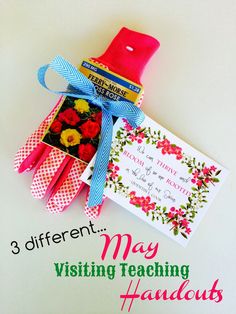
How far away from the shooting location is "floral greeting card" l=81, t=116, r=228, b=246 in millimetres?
729

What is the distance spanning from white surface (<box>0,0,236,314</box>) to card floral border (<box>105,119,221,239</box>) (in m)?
0.03

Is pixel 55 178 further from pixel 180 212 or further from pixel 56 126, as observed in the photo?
pixel 180 212

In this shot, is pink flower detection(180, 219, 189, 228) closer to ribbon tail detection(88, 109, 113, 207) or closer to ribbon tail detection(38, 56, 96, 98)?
ribbon tail detection(88, 109, 113, 207)

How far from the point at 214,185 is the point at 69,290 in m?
0.35

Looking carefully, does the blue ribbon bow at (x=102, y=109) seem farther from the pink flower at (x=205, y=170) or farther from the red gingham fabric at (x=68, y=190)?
the pink flower at (x=205, y=170)

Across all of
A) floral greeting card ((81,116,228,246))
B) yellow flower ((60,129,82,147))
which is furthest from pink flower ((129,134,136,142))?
yellow flower ((60,129,82,147))

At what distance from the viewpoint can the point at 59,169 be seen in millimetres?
739

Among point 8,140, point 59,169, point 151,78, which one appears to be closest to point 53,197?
point 59,169

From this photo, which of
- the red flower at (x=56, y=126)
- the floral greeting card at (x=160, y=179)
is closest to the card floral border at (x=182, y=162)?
the floral greeting card at (x=160, y=179)

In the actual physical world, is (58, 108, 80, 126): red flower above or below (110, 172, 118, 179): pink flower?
above

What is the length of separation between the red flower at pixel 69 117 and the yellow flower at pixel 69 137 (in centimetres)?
2

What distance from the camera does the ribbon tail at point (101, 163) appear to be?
0.71m

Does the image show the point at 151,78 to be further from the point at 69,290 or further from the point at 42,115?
the point at 69,290

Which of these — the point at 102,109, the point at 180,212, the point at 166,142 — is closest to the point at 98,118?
the point at 102,109
